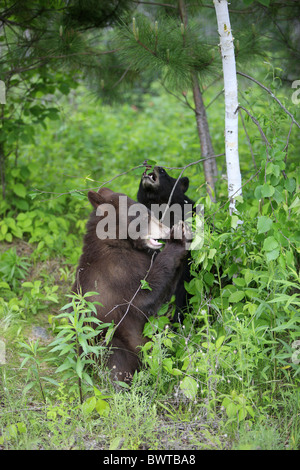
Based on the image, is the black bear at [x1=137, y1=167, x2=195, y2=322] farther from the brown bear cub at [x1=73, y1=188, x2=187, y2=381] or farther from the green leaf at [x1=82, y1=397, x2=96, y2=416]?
the green leaf at [x1=82, y1=397, x2=96, y2=416]

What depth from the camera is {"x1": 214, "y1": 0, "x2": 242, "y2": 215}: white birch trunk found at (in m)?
4.07

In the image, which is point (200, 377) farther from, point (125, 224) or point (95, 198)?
point (95, 198)

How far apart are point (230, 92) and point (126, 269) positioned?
5.15ft

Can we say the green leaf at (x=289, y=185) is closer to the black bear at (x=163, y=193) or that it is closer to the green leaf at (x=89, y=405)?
the black bear at (x=163, y=193)

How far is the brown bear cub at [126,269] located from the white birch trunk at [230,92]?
63 centimetres

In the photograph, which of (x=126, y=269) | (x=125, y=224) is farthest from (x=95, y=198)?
(x=126, y=269)

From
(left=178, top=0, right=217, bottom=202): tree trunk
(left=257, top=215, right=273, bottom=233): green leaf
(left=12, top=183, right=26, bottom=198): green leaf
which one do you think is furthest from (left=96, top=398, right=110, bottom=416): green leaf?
(left=12, top=183, right=26, bottom=198): green leaf

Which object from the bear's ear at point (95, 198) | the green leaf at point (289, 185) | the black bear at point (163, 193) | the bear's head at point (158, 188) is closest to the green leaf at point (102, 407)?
the bear's ear at point (95, 198)

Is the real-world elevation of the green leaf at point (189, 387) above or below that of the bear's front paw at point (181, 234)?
below

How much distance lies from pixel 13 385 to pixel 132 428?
1052 mm

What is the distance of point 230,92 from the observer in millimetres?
4145

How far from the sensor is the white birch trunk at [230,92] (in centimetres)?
407

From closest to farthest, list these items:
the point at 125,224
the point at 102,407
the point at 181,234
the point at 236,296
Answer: the point at 102,407
the point at 236,296
the point at 181,234
the point at 125,224

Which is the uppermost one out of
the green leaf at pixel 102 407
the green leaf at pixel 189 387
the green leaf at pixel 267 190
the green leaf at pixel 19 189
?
the green leaf at pixel 19 189
